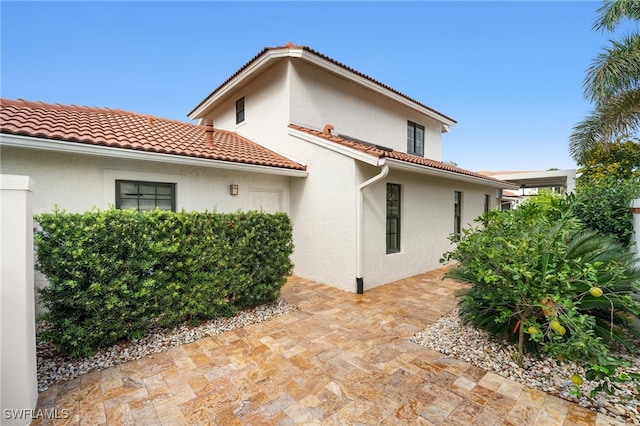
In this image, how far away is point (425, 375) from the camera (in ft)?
11.3

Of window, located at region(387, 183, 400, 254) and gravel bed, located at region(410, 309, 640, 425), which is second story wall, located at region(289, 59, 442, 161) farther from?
gravel bed, located at region(410, 309, 640, 425)

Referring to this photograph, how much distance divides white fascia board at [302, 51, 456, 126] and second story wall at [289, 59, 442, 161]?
297mm

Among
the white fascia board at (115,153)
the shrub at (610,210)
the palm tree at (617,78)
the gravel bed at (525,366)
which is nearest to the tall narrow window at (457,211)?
the shrub at (610,210)

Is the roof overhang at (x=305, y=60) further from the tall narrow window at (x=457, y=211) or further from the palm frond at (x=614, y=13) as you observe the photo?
the palm frond at (x=614, y=13)

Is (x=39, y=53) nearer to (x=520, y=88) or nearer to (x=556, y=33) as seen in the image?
(x=556, y=33)

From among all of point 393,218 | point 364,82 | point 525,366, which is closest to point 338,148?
point 393,218

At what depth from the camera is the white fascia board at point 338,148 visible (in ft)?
20.8

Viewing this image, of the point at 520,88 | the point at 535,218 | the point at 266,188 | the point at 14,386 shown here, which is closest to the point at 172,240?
the point at 14,386

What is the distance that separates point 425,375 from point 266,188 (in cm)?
624

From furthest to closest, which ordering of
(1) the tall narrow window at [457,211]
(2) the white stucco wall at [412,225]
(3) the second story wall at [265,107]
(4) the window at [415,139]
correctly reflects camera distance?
(4) the window at [415,139] → (1) the tall narrow window at [457,211] → (3) the second story wall at [265,107] → (2) the white stucco wall at [412,225]

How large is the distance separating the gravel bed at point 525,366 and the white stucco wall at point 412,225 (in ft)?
8.84

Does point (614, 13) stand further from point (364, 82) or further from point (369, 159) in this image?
point (369, 159)

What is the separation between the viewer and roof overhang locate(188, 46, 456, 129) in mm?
8068

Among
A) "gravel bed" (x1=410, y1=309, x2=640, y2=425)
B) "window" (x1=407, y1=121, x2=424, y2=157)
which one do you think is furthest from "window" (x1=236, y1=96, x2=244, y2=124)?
"gravel bed" (x1=410, y1=309, x2=640, y2=425)
